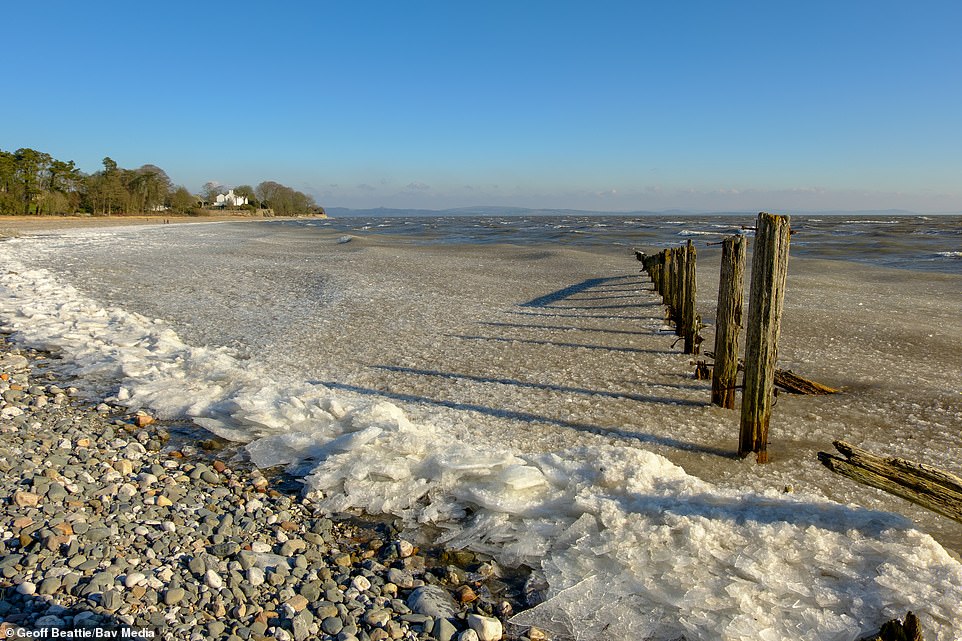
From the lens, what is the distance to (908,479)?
421 centimetres

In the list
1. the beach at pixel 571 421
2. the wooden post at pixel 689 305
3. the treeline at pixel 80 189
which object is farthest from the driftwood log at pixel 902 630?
the treeline at pixel 80 189

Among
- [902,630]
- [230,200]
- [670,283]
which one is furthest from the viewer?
[230,200]

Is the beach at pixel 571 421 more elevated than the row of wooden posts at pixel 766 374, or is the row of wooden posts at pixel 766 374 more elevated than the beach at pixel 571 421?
the row of wooden posts at pixel 766 374

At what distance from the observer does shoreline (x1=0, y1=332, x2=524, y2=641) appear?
345cm

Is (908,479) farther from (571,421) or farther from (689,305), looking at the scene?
(689,305)

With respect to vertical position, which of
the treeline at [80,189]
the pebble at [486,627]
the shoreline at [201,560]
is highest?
the treeline at [80,189]

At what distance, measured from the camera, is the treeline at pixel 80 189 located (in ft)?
217

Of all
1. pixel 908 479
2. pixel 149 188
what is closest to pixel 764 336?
pixel 908 479

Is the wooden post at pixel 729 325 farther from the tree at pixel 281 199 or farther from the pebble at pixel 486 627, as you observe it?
the tree at pixel 281 199

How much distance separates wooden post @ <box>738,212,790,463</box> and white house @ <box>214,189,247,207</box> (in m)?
151

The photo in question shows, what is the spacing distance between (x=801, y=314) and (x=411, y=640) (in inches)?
535

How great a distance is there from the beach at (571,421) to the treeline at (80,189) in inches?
2573

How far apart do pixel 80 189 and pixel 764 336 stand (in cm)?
9586

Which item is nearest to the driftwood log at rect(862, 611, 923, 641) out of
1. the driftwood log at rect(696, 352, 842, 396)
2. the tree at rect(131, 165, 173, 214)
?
the driftwood log at rect(696, 352, 842, 396)
